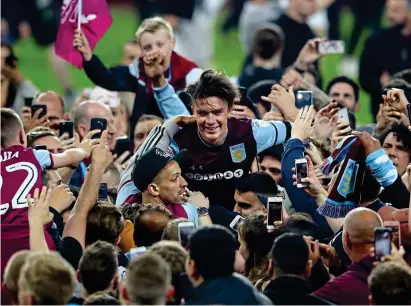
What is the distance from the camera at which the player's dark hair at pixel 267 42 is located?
14055 millimetres

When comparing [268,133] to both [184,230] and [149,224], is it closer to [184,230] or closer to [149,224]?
[149,224]

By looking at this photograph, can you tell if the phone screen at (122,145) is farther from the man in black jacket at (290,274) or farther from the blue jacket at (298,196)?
the man in black jacket at (290,274)

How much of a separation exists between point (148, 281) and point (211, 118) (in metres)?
2.98

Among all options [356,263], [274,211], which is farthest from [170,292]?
[274,211]

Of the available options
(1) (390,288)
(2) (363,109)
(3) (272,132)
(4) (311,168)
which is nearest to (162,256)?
(1) (390,288)

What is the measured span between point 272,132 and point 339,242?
1.52 metres

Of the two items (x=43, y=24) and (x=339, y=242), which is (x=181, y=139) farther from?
(x=43, y=24)

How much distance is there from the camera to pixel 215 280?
22.6ft

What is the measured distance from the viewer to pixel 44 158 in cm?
879

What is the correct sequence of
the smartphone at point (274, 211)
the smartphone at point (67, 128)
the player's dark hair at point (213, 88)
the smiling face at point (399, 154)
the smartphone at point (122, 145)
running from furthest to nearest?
the smartphone at point (122, 145) → the smartphone at point (67, 128) → the smiling face at point (399, 154) → the player's dark hair at point (213, 88) → the smartphone at point (274, 211)

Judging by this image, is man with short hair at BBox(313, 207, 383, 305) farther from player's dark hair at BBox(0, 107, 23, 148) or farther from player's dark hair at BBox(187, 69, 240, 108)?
player's dark hair at BBox(0, 107, 23, 148)

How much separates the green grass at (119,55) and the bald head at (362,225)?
13.2 m

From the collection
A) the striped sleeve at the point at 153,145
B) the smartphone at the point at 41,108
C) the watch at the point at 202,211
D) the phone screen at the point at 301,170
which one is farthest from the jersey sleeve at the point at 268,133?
the smartphone at the point at 41,108

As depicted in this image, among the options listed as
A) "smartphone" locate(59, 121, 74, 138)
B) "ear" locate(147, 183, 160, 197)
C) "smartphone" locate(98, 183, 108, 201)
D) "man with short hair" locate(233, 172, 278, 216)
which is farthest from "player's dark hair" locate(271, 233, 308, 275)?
"smartphone" locate(59, 121, 74, 138)
